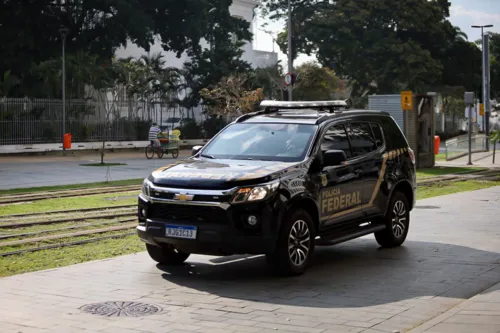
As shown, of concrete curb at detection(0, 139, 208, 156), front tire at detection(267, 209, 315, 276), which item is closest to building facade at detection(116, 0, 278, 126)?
concrete curb at detection(0, 139, 208, 156)

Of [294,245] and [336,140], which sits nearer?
[294,245]

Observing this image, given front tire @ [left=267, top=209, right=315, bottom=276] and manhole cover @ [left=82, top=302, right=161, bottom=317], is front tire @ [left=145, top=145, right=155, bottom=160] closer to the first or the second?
front tire @ [left=267, top=209, right=315, bottom=276]

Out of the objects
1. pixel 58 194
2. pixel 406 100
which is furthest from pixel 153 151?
pixel 58 194

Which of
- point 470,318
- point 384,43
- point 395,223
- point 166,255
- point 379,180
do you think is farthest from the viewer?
point 384,43

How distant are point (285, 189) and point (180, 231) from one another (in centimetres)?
121

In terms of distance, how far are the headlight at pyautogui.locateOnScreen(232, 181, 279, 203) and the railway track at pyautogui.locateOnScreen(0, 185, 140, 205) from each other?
34.9 ft

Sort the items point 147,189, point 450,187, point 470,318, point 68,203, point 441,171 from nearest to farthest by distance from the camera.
Result: 1. point 470,318
2. point 147,189
3. point 68,203
4. point 450,187
5. point 441,171

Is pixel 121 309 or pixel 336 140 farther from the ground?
pixel 336 140

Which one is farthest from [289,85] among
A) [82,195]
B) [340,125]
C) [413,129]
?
[340,125]

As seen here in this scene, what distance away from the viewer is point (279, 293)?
905cm

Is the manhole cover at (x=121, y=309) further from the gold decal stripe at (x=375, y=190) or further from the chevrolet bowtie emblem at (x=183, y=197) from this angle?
the gold decal stripe at (x=375, y=190)

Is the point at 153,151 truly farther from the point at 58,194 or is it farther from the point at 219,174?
the point at 219,174

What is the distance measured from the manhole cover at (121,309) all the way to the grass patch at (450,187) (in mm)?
12905

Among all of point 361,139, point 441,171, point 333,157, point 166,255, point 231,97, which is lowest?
point 441,171
